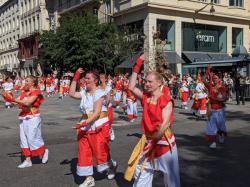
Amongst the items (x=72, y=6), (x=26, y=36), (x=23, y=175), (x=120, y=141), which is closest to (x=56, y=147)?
(x=120, y=141)

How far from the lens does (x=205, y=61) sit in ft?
110

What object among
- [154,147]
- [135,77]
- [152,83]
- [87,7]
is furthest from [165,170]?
[87,7]

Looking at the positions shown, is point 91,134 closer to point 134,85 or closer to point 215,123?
point 134,85

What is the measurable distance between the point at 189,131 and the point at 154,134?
7674 mm

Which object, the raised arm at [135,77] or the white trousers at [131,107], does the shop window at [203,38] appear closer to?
the white trousers at [131,107]

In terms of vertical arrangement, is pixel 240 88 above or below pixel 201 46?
below

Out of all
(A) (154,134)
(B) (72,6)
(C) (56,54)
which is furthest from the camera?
(B) (72,6)

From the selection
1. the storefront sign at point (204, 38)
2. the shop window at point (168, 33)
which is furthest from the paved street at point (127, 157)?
the storefront sign at point (204, 38)

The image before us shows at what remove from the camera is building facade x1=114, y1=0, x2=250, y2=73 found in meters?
33.8

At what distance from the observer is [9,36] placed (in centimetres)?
7875

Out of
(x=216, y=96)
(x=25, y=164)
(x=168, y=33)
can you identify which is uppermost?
(x=168, y=33)

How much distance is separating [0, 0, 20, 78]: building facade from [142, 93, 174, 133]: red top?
70.1 meters

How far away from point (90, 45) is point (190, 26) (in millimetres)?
9196

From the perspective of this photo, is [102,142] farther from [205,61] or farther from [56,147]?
[205,61]
